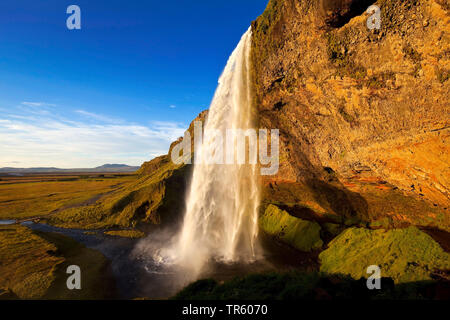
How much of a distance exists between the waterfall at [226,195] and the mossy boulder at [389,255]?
6.20 m

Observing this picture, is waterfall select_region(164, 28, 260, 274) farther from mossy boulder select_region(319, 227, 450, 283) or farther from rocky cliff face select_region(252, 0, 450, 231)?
mossy boulder select_region(319, 227, 450, 283)

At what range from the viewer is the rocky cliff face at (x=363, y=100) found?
7.97 m

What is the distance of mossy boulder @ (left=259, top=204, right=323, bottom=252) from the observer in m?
16.6

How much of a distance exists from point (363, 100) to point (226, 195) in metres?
14.3

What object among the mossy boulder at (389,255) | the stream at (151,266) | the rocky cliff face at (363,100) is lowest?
the stream at (151,266)

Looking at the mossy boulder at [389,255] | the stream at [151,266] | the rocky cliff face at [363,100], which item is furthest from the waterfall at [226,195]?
the mossy boulder at [389,255]

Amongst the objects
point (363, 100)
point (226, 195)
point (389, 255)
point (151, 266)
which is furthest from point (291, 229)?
point (363, 100)

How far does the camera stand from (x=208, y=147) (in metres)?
21.0

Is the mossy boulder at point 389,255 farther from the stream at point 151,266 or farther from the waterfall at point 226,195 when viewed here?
the waterfall at point 226,195

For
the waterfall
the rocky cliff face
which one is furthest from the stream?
the rocky cliff face

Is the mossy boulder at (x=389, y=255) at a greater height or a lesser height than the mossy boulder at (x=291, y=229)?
greater

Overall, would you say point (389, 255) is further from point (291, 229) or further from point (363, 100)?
point (291, 229)

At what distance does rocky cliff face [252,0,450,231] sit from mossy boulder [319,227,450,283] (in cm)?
260
